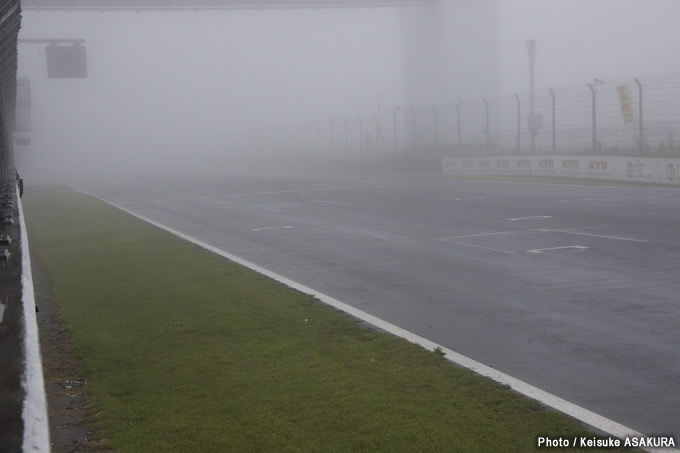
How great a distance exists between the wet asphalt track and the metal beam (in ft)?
92.5

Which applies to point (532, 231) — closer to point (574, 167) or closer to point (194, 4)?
point (574, 167)

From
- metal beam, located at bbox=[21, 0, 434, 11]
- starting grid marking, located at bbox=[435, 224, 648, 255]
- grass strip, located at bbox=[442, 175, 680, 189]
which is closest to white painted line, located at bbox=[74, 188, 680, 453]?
starting grid marking, located at bbox=[435, 224, 648, 255]

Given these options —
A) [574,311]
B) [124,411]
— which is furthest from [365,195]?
[124,411]

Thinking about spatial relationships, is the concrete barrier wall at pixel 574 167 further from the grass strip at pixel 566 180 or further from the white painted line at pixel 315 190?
the white painted line at pixel 315 190

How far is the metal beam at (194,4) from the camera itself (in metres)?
50.7

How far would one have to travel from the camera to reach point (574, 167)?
3238 cm

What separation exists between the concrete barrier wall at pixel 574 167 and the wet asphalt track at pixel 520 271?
7.50 feet

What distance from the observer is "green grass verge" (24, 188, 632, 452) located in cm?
530

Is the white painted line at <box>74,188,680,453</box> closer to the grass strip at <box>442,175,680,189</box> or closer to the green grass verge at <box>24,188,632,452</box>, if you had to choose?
A: the green grass verge at <box>24,188,632,452</box>

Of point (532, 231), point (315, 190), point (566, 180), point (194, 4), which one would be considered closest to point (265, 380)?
point (532, 231)

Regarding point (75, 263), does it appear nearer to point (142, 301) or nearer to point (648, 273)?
point (142, 301)

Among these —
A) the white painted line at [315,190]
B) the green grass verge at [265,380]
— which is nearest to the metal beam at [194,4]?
the white painted line at [315,190]

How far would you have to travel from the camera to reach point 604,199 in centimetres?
2309

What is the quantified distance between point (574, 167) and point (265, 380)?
27280 mm
